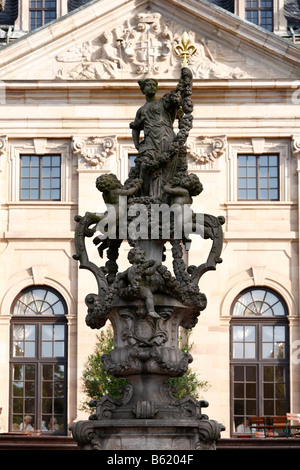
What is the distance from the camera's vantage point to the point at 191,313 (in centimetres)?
1859

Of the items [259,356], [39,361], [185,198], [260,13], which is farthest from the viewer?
[260,13]

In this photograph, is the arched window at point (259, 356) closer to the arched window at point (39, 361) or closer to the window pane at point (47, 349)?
the arched window at point (39, 361)

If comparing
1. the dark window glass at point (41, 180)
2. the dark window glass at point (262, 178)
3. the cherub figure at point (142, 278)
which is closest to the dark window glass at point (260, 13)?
the dark window glass at point (262, 178)

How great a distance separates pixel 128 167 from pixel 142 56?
10.7ft

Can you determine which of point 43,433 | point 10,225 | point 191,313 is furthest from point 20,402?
point 191,313

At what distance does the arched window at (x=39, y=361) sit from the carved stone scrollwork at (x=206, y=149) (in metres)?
5.64

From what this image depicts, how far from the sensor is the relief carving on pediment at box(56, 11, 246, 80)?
42406 mm

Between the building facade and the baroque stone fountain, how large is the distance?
22.5 metres

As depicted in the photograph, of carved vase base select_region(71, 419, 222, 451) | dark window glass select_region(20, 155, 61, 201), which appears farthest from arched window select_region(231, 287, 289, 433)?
carved vase base select_region(71, 419, 222, 451)

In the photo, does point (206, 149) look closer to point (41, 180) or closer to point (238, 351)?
point (41, 180)

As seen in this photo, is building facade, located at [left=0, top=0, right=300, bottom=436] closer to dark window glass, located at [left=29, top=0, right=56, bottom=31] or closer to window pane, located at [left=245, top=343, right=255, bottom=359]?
window pane, located at [left=245, top=343, right=255, bottom=359]

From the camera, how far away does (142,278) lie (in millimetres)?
18016

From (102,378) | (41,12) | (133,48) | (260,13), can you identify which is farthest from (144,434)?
(41,12)

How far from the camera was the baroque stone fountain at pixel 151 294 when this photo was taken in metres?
17.7
